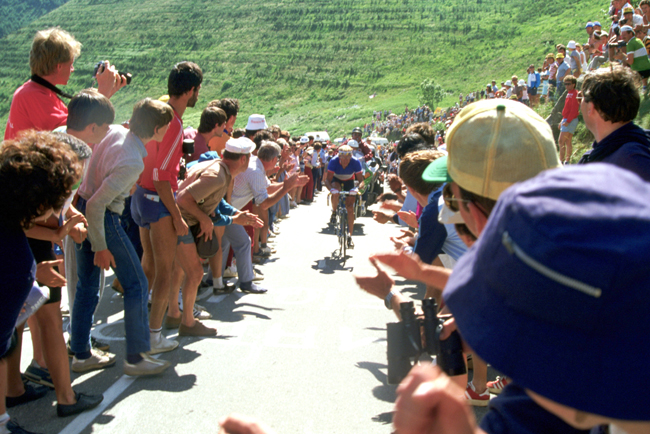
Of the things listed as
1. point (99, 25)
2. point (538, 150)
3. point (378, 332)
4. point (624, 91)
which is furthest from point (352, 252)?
point (99, 25)

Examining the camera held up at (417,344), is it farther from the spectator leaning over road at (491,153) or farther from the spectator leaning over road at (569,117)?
the spectator leaning over road at (569,117)

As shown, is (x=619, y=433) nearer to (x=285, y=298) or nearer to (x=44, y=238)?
(x=44, y=238)

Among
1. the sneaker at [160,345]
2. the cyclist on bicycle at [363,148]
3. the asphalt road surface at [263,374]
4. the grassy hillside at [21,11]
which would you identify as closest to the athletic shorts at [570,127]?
the cyclist on bicycle at [363,148]

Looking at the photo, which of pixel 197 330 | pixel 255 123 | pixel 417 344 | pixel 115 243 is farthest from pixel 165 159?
pixel 255 123

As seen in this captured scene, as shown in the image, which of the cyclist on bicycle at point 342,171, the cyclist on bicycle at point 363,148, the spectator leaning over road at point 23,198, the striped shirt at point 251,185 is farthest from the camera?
the cyclist on bicycle at point 363,148

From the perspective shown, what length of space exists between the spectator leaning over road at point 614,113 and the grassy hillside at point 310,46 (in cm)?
8034

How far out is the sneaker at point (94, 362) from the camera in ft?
15.0

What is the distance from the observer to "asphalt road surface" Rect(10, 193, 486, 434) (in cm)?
386

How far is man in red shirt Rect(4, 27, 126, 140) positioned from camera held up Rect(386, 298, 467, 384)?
11.6 ft

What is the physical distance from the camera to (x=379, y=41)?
130 m

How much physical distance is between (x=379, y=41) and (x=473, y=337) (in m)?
136

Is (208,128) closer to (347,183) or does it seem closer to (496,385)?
(496,385)

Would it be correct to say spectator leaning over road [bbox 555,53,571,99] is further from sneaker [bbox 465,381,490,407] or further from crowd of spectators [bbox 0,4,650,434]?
sneaker [bbox 465,381,490,407]

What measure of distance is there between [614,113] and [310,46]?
133633mm
